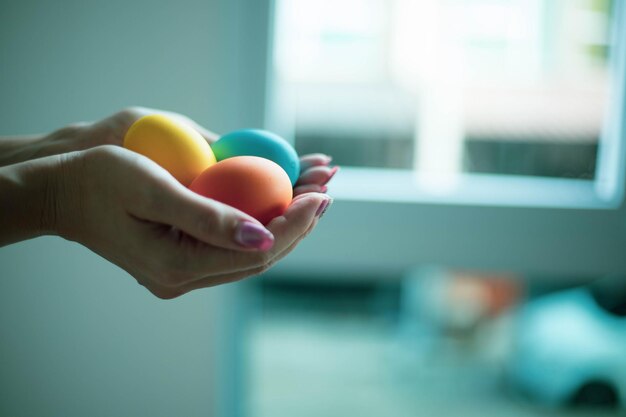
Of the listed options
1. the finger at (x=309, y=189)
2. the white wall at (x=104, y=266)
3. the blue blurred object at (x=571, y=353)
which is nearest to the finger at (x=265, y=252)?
the finger at (x=309, y=189)

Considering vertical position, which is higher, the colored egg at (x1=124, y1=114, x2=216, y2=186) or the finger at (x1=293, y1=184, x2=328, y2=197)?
the colored egg at (x1=124, y1=114, x2=216, y2=186)

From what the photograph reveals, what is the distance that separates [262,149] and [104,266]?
0.59 meters

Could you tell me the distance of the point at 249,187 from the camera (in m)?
0.59

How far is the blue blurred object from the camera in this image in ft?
4.96

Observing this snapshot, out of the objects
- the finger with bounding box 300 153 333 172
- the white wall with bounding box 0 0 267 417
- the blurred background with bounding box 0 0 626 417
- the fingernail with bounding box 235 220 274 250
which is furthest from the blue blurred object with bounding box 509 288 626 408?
the fingernail with bounding box 235 220 274 250

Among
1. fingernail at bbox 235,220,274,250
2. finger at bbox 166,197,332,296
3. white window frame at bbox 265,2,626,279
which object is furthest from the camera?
white window frame at bbox 265,2,626,279

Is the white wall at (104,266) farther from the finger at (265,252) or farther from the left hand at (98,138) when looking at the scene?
the finger at (265,252)

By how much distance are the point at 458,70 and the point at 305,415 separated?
1052 mm

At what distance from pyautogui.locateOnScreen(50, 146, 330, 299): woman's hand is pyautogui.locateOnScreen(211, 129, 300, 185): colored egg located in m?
0.18

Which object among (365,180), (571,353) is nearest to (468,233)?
(365,180)

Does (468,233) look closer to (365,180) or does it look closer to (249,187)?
(365,180)

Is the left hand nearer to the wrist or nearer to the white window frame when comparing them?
the wrist

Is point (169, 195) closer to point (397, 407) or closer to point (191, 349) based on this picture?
point (191, 349)

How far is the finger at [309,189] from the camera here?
708 millimetres
